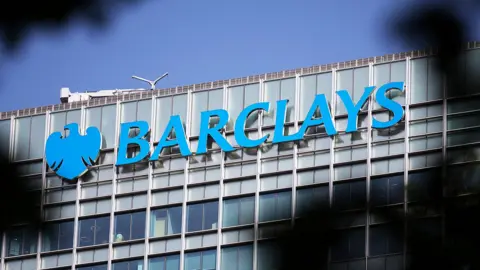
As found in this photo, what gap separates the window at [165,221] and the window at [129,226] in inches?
17.0

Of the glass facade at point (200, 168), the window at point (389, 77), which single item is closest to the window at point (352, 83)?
the glass facade at point (200, 168)

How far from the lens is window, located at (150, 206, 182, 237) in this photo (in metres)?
60.6

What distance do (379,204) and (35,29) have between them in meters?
1.72

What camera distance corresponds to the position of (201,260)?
59.4m

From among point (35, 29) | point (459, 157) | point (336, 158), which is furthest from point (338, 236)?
point (336, 158)

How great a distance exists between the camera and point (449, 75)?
6.59 metres

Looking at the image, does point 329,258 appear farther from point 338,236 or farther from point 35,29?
point 35,29

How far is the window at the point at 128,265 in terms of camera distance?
60.5 m

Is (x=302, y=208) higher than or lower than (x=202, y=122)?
lower

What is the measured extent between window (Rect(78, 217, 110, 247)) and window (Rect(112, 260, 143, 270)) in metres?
1.35

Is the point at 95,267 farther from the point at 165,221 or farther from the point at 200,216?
the point at 200,216

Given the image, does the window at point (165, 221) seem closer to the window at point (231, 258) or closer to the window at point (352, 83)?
the window at point (231, 258)

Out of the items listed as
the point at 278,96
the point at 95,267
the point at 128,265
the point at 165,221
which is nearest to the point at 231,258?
the point at 165,221

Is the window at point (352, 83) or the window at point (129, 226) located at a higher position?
the window at point (352, 83)
